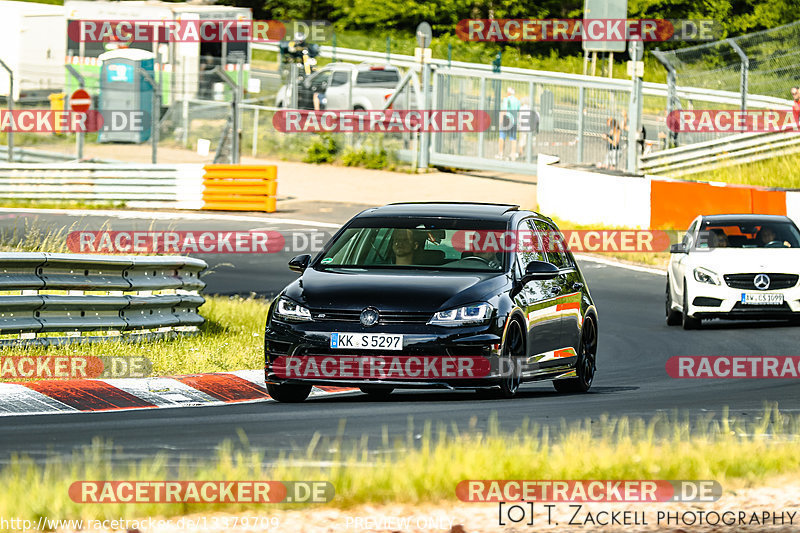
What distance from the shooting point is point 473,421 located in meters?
9.55

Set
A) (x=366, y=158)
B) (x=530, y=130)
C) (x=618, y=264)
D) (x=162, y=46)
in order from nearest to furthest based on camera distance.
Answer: (x=618, y=264) < (x=530, y=130) < (x=366, y=158) < (x=162, y=46)

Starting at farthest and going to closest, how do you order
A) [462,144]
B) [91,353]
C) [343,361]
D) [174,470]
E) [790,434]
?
[462,144] → [91,353] → [343,361] → [790,434] → [174,470]

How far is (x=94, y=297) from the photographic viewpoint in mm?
13055

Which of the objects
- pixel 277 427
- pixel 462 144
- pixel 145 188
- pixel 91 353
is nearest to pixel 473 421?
pixel 277 427

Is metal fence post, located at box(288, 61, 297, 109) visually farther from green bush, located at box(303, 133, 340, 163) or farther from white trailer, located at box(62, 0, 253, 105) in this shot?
white trailer, located at box(62, 0, 253, 105)

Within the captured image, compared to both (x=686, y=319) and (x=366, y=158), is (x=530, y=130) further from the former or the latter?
(x=686, y=319)

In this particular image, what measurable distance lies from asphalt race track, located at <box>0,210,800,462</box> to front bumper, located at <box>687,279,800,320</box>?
1.55ft

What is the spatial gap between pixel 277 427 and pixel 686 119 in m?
24.3

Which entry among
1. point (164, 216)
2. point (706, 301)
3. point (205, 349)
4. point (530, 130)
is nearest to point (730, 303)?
point (706, 301)

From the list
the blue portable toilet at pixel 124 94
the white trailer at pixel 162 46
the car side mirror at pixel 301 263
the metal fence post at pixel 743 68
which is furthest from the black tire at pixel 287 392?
the white trailer at pixel 162 46

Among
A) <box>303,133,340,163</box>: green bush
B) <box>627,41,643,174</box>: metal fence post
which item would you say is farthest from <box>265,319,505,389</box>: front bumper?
<box>303,133,340,163</box>: green bush

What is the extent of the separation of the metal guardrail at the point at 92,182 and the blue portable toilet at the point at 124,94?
857 cm

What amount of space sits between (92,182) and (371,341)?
2300cm

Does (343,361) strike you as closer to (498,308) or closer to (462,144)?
(498,308)
